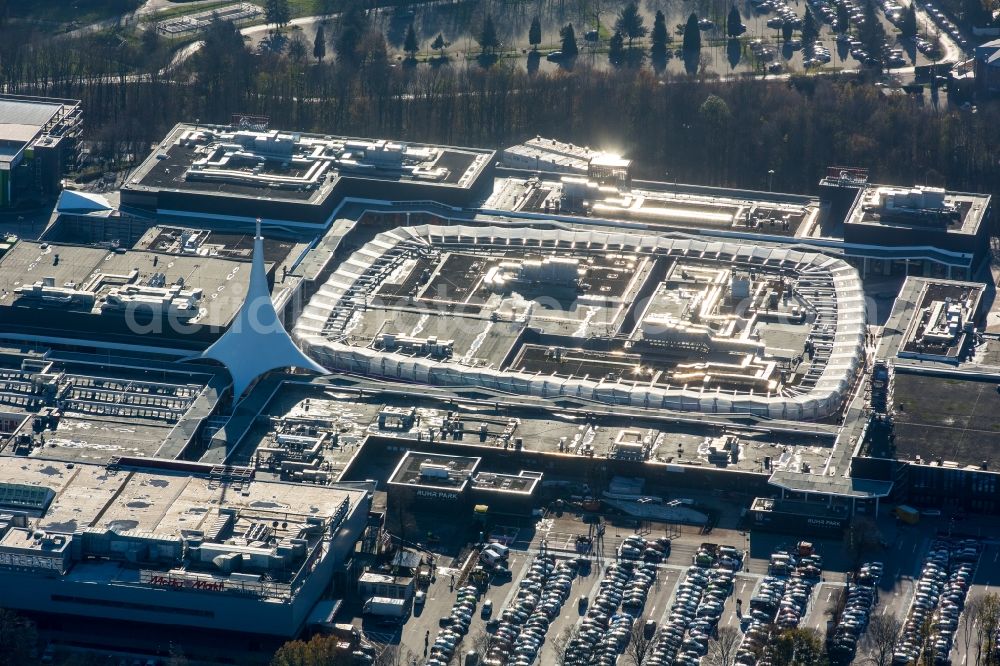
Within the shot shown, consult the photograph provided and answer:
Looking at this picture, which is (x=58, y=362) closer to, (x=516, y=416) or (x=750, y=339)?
→ (x=516, y=416)

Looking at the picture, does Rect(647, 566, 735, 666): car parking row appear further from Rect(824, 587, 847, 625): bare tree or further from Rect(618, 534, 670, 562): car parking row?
Rect(824, 587, 847, 625): bare tree

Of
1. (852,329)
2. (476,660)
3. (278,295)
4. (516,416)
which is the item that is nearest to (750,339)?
(852,329)

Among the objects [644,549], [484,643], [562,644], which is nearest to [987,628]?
[644,549]

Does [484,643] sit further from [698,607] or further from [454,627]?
[698,607]

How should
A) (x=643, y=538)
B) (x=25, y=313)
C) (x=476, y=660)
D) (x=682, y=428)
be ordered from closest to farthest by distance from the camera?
(x=476, y=660) < (x=643, y=538) < (x=682, y=428) < (x=25, y=313)

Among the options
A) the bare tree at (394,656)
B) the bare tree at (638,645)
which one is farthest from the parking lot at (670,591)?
the bare tree at (638,645)
